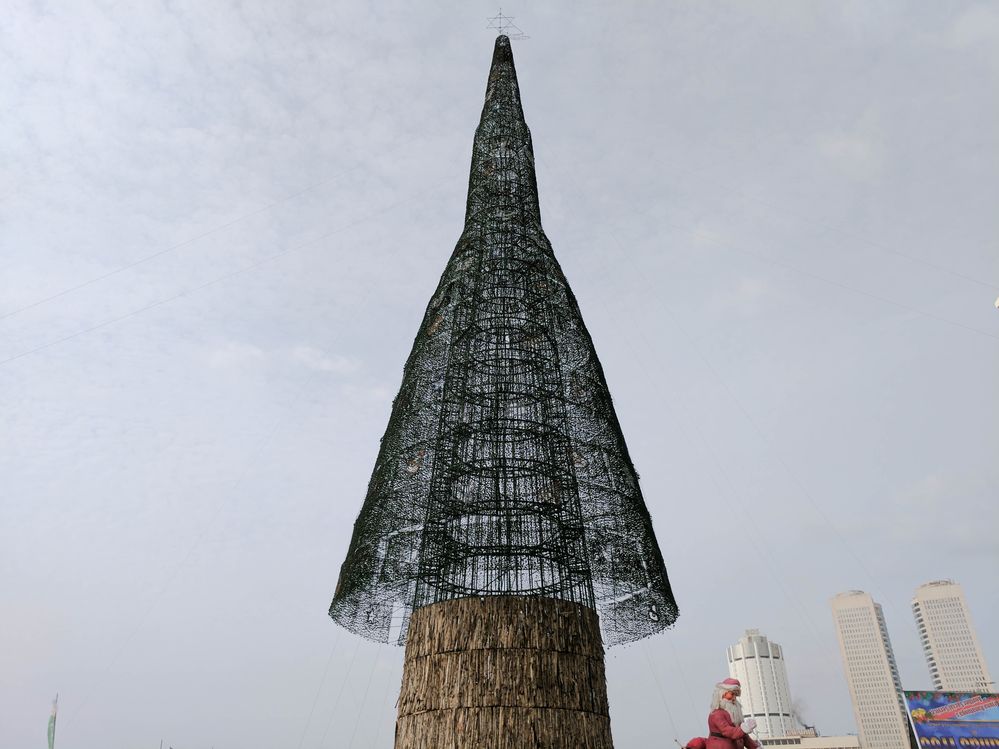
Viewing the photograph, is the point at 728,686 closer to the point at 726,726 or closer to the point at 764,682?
the point at 726,726

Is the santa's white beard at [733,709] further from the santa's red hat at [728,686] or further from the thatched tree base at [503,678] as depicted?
the thatched tree base at [503,678]

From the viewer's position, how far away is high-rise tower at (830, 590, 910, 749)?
172750 millimetres

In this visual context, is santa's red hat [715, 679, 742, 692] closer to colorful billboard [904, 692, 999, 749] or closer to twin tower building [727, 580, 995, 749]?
colorful billboard [904, 692, 999, 749]

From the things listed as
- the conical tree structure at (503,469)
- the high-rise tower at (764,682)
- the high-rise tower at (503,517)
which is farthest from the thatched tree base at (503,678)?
the high-rise tower at (764,682)

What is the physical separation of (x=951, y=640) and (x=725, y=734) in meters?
229

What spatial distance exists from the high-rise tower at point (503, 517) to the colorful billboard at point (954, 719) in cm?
1664

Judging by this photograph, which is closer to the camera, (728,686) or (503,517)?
(728,686)

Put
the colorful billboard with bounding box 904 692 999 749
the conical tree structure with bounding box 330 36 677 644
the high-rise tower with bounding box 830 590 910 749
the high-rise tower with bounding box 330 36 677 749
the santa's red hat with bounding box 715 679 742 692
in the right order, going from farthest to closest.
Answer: the high-rise tower with bounding box 830 590 910 749
the colorful billboard with bounding box 904 692 999 749
the conical tree structure with bounding box 330 36 677 644
the high-rise tower with bounding box 330 36 677 749
the santa's red hat with bounding box 715 679 742 692

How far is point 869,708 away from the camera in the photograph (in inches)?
6964

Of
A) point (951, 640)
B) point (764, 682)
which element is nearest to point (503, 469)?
point (764, 682)

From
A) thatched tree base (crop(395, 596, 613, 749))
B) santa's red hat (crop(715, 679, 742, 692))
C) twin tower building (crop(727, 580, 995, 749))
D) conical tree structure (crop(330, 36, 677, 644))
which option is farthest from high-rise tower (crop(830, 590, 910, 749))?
santa's red hat (crop(715, 679, 742, 692))

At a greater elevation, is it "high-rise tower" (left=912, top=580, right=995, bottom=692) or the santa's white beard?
"high-rise tower" (left=912, top=580, right=995, bottom=692)

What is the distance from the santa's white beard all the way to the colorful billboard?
2629 cm

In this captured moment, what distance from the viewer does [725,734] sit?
22.9 feet
